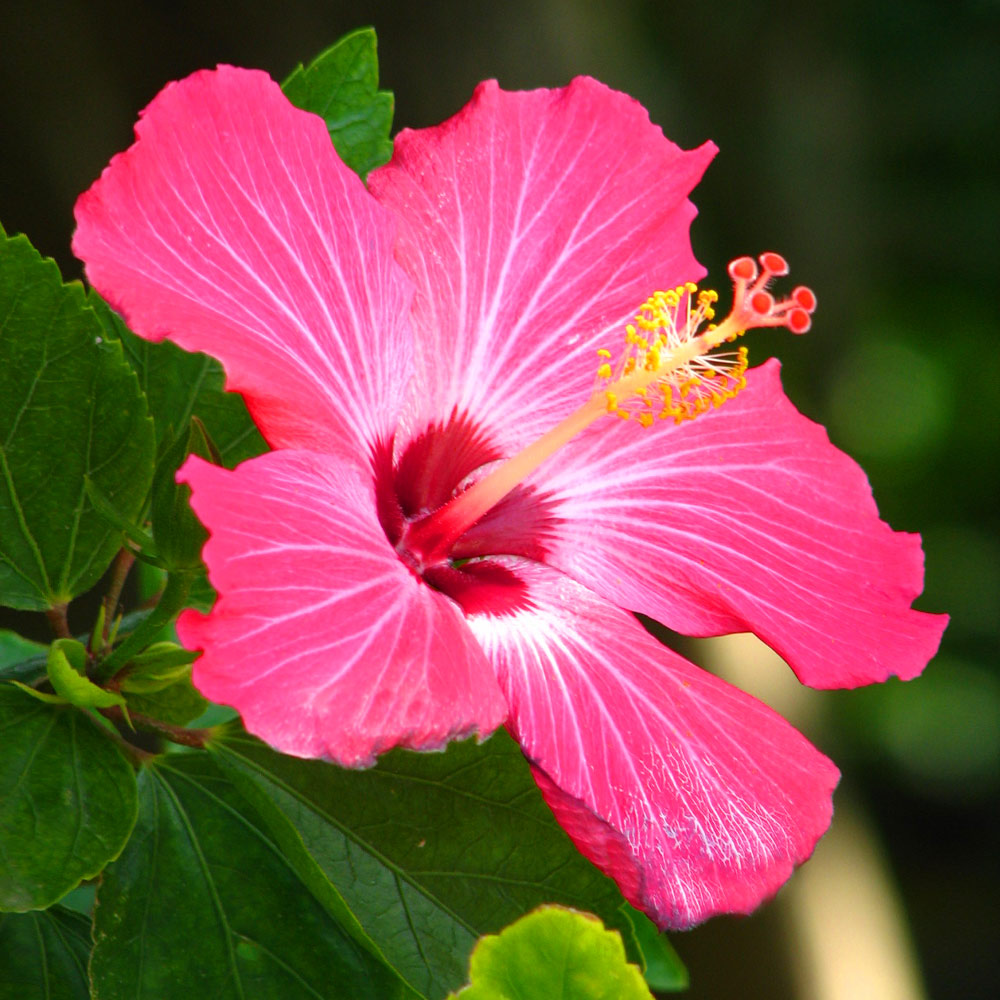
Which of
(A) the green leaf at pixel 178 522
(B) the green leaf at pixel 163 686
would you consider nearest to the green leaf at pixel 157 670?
(B) the green leaf at pixel 163 686

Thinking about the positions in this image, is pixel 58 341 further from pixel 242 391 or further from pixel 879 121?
pixel 879 121

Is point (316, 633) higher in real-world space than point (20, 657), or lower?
higher

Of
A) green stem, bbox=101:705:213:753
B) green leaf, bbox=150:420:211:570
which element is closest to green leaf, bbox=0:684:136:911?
green stem, bbox=101:705:213:753

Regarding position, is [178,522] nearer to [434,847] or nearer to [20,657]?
[434,847]

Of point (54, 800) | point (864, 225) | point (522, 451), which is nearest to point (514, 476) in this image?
point (522, 451)

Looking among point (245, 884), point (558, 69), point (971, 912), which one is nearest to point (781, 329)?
point (558, 69)

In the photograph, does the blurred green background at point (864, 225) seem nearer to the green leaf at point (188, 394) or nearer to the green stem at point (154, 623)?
the green leaf at point (188, 394)

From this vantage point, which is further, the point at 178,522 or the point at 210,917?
the point at 210,917

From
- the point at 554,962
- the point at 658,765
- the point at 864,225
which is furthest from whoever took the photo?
the point at 864,225
